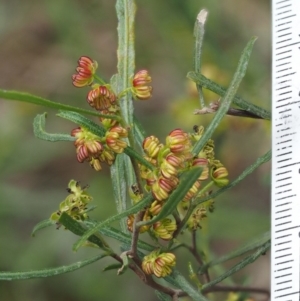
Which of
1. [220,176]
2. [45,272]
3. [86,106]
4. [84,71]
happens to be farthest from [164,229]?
[86,106]

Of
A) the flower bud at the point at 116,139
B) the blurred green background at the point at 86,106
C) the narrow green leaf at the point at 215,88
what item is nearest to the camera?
the flower bud at the point at 116,139

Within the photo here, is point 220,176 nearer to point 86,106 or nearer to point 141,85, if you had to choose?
point 141,85

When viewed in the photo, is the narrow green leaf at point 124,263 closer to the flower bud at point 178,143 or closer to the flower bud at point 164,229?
the flower bud at point 164,229

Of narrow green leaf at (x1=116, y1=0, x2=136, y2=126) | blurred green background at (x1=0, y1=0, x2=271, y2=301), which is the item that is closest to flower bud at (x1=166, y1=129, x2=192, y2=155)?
narrow green leaf at (x1=116, y1=0, x2=136, y2=126)

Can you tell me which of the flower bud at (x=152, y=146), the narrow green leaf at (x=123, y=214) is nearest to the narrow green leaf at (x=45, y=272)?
the narrow green leaf at (x=123, y=214)

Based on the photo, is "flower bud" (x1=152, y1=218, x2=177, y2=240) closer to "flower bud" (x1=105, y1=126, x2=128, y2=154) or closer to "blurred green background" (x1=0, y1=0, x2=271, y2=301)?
"flower bud" (x1=105, y1=126, x2=128, y2=154)

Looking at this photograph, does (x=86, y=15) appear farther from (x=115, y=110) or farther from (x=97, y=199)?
(x=115, y=110)
